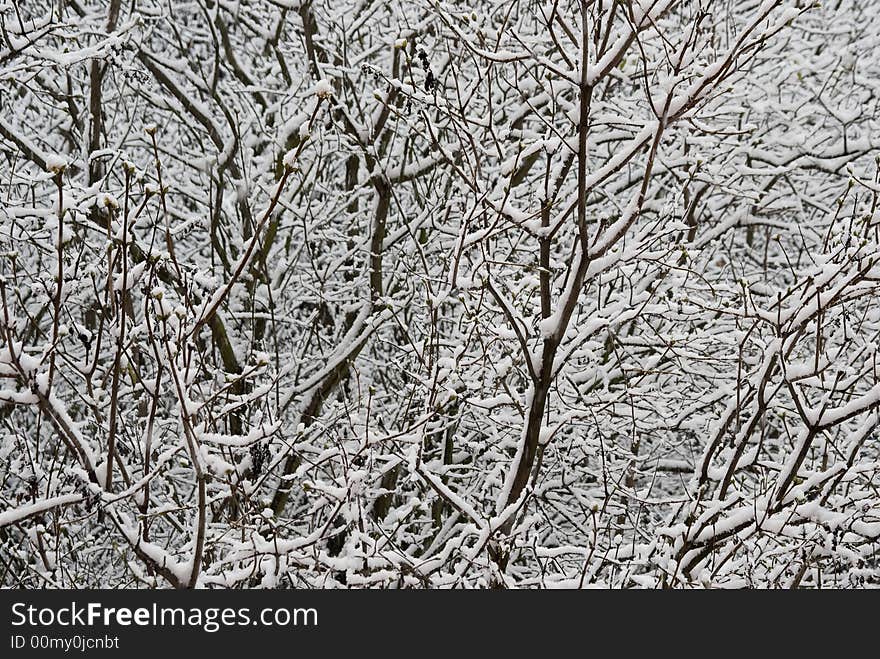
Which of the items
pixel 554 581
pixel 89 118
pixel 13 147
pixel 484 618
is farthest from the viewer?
pixel 89 118

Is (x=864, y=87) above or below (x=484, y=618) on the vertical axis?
above

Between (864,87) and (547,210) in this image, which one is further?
(864,87)

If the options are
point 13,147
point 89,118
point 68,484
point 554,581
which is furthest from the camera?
point 89,118

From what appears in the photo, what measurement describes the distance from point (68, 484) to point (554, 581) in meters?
2.73

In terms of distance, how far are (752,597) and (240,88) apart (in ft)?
14.8

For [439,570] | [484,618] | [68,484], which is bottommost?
[484,618]

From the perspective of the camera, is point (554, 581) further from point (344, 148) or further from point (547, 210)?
point (344, 148)

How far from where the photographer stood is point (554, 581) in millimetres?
3699

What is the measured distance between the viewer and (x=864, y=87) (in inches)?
242

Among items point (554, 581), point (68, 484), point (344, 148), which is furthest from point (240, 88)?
point (554, 581)

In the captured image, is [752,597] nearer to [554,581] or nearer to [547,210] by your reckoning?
[554,581]

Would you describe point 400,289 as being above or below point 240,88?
below

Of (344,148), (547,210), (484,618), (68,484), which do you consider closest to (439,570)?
(484,618)

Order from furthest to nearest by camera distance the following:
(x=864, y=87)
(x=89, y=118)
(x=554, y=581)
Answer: (x=864, y=87)
(x=89, y=118)
(x=554, y=581)
